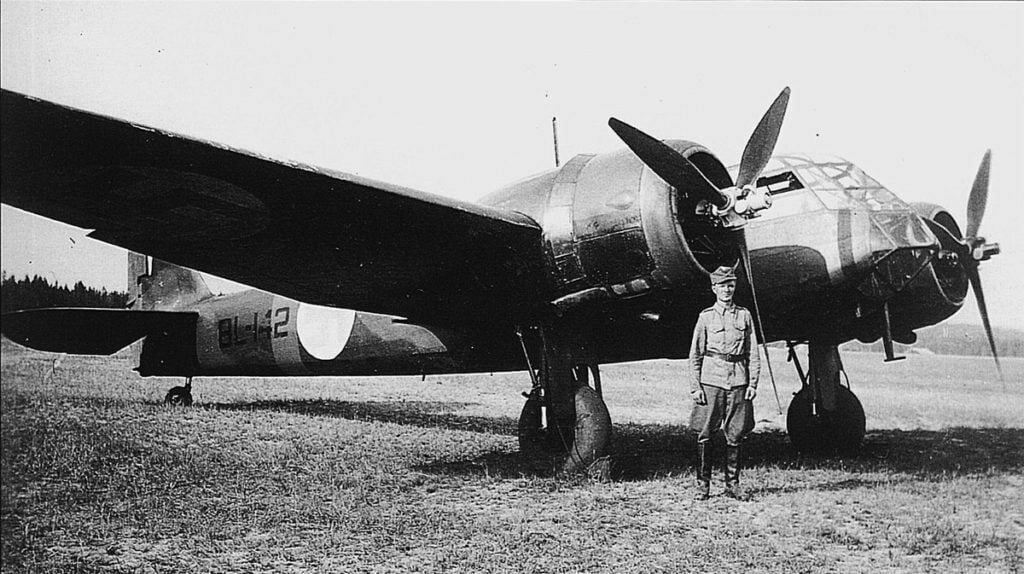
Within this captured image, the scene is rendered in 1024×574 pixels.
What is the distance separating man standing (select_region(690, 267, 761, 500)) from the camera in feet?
16.6

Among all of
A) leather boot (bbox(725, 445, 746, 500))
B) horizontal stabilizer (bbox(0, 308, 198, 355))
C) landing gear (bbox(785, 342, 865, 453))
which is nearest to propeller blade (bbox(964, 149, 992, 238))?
landing gear (bbox(785, 342, 865, 453))

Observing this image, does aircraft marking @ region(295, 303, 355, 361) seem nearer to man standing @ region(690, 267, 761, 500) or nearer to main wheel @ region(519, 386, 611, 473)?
main wheel @ region(519, 386, 611, 473)

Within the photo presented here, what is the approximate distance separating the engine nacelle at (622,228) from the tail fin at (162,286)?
671 cm

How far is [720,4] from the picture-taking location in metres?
4.37

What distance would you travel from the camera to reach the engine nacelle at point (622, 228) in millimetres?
A: 5098

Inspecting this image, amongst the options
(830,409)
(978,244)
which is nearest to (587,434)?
(830,409)

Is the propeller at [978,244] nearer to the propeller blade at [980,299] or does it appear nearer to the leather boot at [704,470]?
the propeller blade at [980,299]

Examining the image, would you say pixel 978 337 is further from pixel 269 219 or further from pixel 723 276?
pixel 269 219

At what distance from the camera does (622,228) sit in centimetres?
521

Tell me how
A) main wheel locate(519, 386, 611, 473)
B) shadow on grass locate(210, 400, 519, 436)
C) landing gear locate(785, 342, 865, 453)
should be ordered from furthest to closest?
shadow on grass locate(210, 400, 519, 436), landing gear locate(785, 342, 865, 453), main wheel locate(519, 386, 611, 473)

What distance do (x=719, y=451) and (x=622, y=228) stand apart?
3173 millimetres

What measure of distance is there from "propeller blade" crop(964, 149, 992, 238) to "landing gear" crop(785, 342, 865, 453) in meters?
1.81

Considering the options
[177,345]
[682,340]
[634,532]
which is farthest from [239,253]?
[177,345]

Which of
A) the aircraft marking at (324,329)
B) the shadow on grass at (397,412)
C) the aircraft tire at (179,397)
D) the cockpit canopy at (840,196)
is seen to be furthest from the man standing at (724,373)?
the aircraft tire at (179,397)
